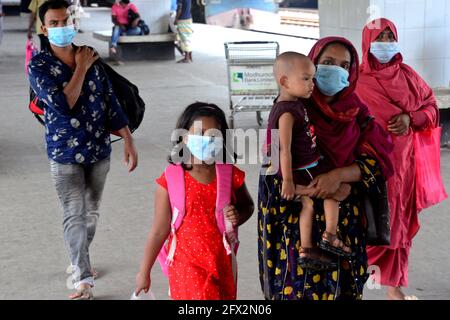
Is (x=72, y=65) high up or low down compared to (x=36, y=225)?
up

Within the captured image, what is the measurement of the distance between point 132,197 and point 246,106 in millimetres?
3191

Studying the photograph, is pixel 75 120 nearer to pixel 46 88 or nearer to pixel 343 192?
pixel 46 88

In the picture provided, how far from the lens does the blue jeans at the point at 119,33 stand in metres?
18.0

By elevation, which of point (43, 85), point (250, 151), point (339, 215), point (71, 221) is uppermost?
point (43, 85)

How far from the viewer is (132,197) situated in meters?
7.81

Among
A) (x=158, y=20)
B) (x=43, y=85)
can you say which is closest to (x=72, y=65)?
(x=43, y=85)

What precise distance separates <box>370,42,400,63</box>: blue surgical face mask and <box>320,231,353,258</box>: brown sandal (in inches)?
63.4

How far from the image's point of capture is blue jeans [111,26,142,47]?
18.0 m

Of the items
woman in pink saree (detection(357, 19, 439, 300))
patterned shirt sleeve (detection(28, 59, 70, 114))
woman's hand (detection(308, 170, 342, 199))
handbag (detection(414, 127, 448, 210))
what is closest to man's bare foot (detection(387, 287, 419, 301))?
woman in pink saree (detection(357, 19, 439, 300))

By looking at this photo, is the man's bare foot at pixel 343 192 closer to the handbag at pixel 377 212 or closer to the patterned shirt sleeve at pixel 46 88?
the handbag at pixel 377 212

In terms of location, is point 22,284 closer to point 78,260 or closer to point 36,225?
point 78,260

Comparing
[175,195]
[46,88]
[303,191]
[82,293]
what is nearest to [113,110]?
[46,88]

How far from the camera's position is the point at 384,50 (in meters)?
4.99

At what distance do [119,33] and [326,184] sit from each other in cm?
1491
